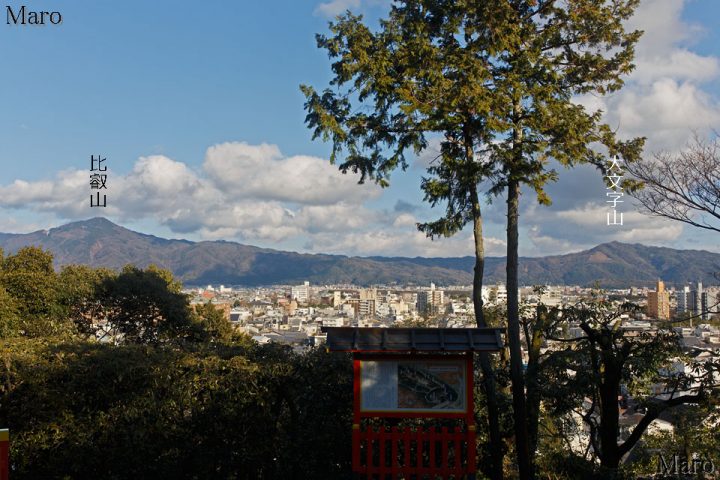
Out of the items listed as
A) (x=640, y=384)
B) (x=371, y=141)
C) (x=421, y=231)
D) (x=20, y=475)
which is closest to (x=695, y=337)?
(x=640, y=384)

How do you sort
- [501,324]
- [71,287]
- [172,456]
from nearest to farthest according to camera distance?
[172,456] < [501,324] < [71,287]

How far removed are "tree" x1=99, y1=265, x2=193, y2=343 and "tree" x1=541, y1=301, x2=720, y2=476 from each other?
36.9ft

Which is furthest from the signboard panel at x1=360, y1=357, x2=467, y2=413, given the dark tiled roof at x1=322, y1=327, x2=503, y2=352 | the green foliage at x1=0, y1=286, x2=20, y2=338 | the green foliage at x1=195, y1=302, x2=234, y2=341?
the green foliage at x1=195, y1=302, x2=234, y2=341

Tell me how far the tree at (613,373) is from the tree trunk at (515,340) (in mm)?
406

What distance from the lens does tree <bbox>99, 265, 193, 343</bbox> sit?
16.8 meters

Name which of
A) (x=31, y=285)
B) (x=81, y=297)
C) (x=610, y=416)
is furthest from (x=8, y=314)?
(x=610, y=416)

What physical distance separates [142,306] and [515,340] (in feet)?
39.3

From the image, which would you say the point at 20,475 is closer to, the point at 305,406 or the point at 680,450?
the point at 305,406

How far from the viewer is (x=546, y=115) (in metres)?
7.91

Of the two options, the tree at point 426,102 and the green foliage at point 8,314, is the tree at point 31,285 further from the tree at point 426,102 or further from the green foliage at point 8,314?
the tree at point 426,102

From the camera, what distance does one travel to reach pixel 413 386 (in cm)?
609

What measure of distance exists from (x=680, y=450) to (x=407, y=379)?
5689mm

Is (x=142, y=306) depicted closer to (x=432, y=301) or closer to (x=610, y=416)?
(x=610, y=416)

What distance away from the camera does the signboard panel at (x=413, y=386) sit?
6055 mm
